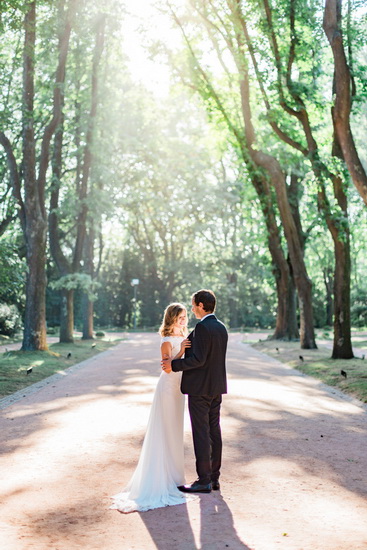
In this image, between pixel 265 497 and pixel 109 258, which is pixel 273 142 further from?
pixel 109 258

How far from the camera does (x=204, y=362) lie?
6648 millimetres

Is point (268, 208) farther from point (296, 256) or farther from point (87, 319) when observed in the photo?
point (87, 319)

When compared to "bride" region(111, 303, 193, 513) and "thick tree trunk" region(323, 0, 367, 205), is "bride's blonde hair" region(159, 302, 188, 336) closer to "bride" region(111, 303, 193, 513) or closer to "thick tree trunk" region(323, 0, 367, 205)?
"bride" region(111, 303, 193, 513)

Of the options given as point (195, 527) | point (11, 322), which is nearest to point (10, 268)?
point (195, 527)

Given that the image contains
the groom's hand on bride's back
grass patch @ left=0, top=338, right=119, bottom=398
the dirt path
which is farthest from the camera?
grass patch @ left=0, top=338, right=119, bottom=398

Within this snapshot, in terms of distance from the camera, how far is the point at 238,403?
12.8 metres

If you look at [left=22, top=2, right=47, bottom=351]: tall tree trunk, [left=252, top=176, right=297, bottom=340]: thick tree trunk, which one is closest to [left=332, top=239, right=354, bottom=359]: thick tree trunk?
[left=252, top=176, right=297, bottom=340]: thick tree trunk

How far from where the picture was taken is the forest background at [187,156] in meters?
20.5

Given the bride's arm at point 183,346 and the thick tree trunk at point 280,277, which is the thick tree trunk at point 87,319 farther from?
the bride's arm at point 183,346

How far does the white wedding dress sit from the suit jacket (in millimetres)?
190

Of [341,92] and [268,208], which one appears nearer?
[341,92]

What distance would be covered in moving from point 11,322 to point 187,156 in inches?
658

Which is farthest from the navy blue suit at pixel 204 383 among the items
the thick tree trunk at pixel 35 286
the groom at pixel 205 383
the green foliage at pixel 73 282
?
the green foliage at pixel 73 282

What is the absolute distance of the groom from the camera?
663 cm
